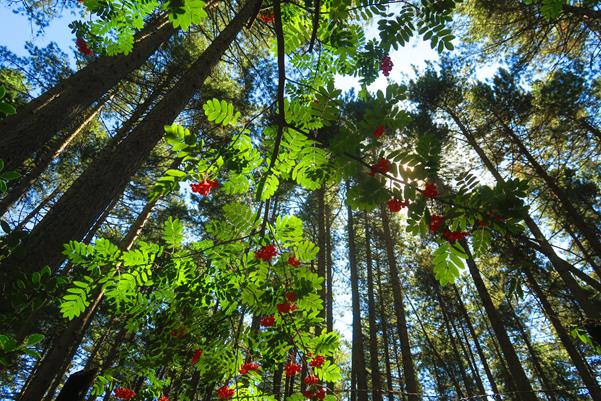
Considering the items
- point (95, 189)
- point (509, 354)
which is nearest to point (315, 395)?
point (95, 189)

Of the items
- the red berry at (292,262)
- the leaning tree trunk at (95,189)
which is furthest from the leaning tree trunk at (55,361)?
the red berry at (292,262)

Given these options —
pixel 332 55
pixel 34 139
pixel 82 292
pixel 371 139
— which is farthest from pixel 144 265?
pixel 34 139

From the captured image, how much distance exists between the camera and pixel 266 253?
2340mm

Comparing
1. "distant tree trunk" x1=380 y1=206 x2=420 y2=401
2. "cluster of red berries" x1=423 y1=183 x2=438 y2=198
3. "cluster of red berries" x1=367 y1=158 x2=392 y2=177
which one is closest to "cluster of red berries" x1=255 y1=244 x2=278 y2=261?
"cluster of red berries" x1=367 y1=158 x2=392 y2=177

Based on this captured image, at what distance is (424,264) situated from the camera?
666 inches

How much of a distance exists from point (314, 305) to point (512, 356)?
962 cm

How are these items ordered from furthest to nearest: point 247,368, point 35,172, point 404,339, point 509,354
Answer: point 404,339 < point 35,172 < point 509,354 < point 247,368

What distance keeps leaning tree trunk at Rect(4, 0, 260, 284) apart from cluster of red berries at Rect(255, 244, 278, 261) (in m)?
1.50

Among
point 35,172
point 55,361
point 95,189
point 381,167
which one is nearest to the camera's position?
point 381,167

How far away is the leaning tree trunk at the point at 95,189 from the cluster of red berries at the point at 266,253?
1.50 m

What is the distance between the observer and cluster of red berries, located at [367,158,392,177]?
1.49m

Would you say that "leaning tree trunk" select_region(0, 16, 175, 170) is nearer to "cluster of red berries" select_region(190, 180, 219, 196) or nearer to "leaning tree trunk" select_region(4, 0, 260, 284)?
"leaning tree trunk" select_region(4, 0, 260, 284)

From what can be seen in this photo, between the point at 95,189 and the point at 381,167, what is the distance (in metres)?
2.74

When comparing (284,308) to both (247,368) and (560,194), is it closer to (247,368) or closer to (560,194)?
(247,368)
